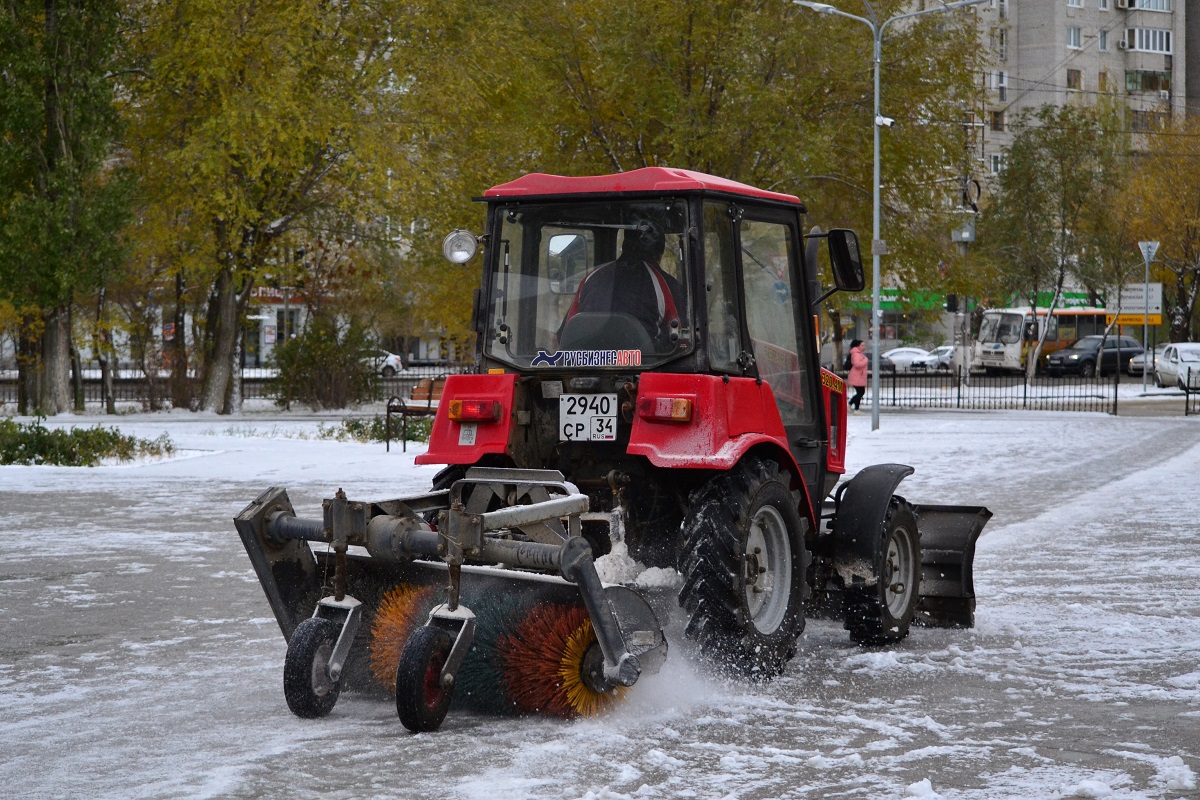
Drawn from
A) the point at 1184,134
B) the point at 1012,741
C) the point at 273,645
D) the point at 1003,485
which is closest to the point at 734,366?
the point at 1012,741

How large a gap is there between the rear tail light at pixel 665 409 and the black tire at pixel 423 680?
4.80 ft

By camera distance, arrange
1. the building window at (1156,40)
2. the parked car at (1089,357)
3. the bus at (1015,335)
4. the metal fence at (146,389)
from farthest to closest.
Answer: the building window at (1156,40)
the bus at (1015,335)
the parked car at (1089,357)
the metal fence at (146,389)

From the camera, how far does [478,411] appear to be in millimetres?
7289

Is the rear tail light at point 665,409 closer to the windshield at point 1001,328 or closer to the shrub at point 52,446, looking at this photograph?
the shrub at point 52,446

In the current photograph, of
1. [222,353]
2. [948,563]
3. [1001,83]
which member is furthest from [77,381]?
[1001,83]

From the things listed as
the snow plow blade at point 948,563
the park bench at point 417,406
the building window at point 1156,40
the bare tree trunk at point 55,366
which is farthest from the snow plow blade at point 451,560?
the building window at point 1156,40

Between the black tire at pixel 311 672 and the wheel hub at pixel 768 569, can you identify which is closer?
the black tire at pixel 311 672

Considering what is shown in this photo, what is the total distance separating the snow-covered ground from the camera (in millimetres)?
5355

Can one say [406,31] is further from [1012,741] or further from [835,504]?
[1012,741]

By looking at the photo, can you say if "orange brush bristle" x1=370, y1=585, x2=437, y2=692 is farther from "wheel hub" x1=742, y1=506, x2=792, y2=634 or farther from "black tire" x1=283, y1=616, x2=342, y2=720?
"wheel hub" x1=742, y1=506, x2=792, y2=634

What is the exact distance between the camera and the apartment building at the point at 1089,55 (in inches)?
3413

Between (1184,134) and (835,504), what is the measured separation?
5646cm

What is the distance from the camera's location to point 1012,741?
597cm

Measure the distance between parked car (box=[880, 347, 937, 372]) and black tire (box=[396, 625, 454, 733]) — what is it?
63.3 meters
